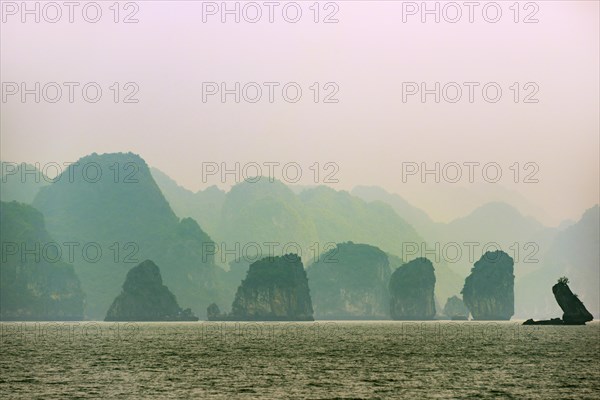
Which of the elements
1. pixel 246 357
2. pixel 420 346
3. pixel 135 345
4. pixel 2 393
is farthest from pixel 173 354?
pixel 2 393

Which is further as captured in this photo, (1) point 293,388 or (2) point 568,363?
(2) point 568,363

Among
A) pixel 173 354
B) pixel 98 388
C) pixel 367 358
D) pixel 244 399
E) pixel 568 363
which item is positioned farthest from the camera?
pixel 173 354

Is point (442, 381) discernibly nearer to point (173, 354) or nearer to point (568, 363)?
point (568, 363)

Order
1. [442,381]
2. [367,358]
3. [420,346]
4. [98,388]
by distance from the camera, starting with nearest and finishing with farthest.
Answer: [98,388], [442,381], [367,358], [420,346]

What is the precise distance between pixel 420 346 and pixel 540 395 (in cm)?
6487

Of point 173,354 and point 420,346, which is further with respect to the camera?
point 420,346

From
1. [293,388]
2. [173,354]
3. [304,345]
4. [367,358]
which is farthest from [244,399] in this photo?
[304,345]

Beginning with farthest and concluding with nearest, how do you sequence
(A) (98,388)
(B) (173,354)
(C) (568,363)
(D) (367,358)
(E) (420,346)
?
(E) (420,346), (B) (173,354), (D) (367,358), (C) (568,363), (A) (98,388)

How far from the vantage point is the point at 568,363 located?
94625 mm

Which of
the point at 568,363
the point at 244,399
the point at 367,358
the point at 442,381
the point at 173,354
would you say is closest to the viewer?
the point at 244,399

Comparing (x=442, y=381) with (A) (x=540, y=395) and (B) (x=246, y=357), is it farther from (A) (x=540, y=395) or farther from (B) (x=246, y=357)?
(B) (x=246, y=357)

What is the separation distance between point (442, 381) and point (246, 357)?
3337 centimetres

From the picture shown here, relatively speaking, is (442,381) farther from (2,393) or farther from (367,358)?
(2,393)

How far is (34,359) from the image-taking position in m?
99.4
